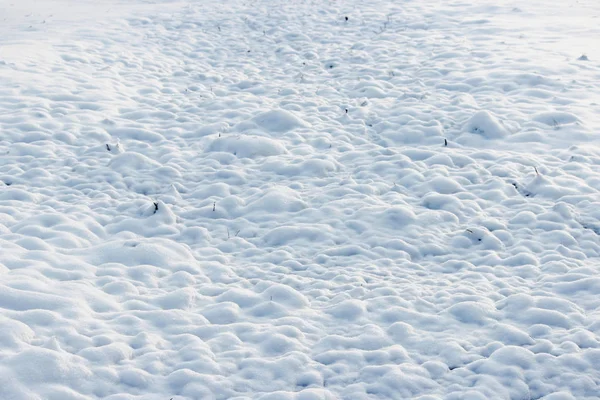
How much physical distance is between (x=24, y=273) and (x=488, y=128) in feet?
19.5

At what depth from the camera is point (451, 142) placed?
8.19 metres

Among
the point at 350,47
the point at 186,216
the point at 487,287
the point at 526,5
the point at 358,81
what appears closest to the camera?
the point at 487,287

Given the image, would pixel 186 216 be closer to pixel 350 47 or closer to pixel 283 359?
pixel 283 359

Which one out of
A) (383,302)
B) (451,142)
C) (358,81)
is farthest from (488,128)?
(383,302)

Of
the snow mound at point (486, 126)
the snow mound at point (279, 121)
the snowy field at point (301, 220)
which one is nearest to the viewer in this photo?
the snowy field at point (301, 220)

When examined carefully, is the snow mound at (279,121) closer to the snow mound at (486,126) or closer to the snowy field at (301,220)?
the snowy field at (301,220)

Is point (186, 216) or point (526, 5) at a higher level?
point (526, 5)

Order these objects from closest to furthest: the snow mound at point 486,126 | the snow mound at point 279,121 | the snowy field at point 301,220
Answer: the snowy field at point 301,220, the snow mound at point 486,126, the snow mound at point 279,121

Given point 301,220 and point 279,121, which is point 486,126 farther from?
point 301,220

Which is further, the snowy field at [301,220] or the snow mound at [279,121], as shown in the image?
the snow mound at [279,121]

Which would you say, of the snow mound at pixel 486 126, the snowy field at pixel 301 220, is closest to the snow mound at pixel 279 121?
the snowy field at pixel 301 220

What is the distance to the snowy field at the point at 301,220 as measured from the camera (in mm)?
4418

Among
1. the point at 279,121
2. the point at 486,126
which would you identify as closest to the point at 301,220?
the point at 279,121

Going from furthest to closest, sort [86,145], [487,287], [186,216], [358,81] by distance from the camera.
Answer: [358,81] < [86,145] < [186,216] < [487,287]
